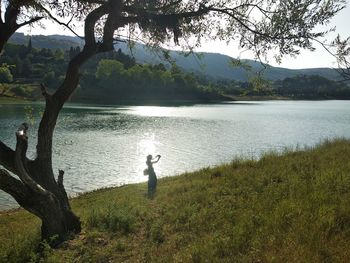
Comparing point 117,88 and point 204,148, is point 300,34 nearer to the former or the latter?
point 204,148

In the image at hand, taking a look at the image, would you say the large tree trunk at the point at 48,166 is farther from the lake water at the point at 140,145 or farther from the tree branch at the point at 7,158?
the lake water at the point at 140,145

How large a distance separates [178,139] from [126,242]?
47371 millimetres

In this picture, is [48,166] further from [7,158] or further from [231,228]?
[231,228]

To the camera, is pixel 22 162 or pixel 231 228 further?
pixel 22 162

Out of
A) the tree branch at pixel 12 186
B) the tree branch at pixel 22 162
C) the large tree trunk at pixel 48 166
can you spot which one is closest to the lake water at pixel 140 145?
the large tree trunk at pixel 48 166

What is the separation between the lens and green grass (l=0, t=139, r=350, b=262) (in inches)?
281

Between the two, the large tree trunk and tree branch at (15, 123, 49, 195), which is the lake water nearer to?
the large tree trunk

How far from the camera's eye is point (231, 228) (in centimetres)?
886

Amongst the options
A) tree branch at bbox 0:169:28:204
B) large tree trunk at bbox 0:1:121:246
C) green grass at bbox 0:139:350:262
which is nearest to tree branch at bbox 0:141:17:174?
large tree trunk at bbox 0:1:121:246

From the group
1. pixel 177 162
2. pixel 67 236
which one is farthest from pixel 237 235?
pixel 177 162

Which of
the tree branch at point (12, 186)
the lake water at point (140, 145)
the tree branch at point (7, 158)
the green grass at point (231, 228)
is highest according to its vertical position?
the tree branch at point (7, 158)

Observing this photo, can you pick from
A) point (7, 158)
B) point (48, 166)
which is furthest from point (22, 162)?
point (48, 166)

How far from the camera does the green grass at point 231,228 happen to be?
23.4 feet

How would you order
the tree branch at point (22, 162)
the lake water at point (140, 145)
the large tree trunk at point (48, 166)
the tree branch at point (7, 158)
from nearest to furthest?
the tree branch at point (22, 162) → the large tree trunk at point (48, 166) → the tree branch at point (7, 158) → the lake water at point (140, 145)
